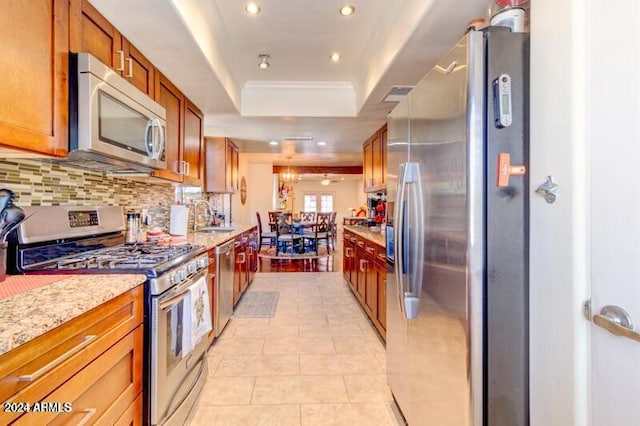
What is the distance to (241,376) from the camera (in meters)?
2.30

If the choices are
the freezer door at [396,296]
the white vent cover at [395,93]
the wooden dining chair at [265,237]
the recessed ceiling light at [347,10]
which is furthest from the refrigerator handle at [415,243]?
the wooden dining chair at [265,237]

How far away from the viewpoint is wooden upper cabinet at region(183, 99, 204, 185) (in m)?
2.94

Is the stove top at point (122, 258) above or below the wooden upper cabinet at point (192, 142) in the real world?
below

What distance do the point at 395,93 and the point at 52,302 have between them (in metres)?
2.76

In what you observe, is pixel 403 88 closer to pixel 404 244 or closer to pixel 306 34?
pixel 306 34

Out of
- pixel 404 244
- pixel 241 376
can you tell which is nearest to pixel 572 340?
pixel 404 244

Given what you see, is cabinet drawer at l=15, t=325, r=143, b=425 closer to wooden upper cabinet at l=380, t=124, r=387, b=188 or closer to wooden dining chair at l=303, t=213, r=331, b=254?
wooden upper cabinet at l=380, t=124, r=387, b=188

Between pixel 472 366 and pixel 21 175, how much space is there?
211 cm

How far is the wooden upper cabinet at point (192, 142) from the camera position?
294 centimetres

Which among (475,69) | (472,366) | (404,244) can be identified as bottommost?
(472,366)

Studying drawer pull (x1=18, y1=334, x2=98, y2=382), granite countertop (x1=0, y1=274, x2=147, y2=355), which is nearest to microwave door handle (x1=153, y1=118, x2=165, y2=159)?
granite countertop (x1=0, y1=274, x2=147, y2=355)

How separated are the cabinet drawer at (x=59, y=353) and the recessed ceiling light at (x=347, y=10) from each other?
86.3 inches

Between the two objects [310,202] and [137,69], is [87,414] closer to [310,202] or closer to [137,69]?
[137,69]

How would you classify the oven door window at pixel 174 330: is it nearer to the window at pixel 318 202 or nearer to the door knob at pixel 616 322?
the door knob at pixel 616 322
